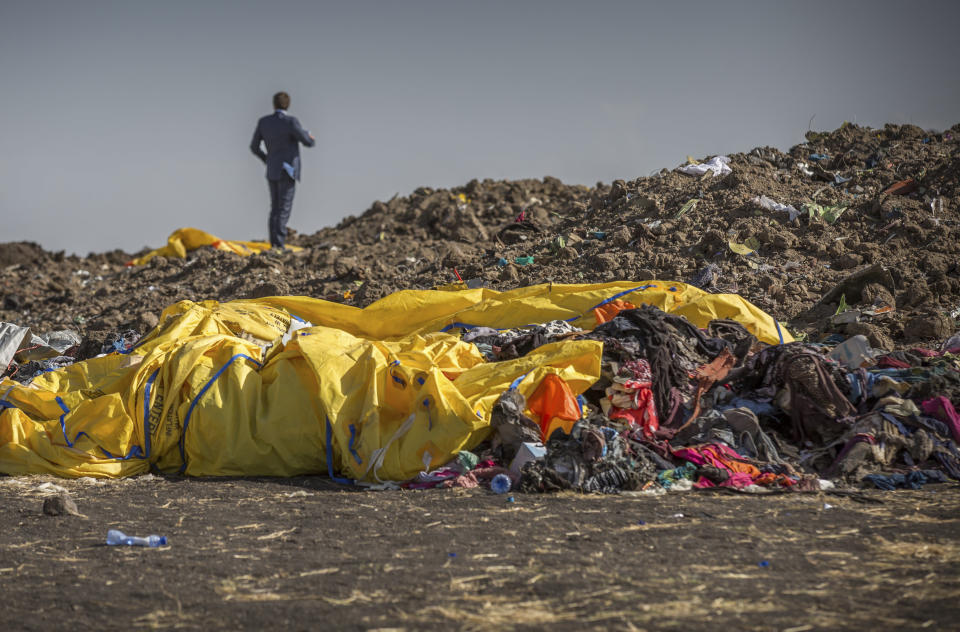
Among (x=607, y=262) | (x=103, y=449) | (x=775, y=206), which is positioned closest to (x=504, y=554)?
(x=103, y=449)

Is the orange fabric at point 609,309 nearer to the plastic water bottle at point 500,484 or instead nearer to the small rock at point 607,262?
the plastic water bottle at point 500,484

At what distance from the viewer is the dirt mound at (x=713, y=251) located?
23.0 feet

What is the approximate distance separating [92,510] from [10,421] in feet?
3.88

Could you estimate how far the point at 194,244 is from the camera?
1322 centimetres

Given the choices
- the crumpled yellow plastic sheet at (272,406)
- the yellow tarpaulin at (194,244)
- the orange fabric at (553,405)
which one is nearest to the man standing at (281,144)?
the yellow tarpaulin at (194,244)

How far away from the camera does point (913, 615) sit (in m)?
2.32

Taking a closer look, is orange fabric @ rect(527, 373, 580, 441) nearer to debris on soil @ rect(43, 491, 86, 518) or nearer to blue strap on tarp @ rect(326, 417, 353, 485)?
blue strap on tarp @ rect(326, 417, 353, 485)

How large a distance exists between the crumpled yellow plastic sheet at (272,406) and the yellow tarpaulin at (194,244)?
796cm

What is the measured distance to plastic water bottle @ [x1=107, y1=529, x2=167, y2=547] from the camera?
3.24 m

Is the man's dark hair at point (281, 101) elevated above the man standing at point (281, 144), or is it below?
above

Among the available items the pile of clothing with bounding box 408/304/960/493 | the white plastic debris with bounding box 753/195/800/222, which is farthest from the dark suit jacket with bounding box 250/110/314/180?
the pile of clothing with bounding box 408/304/960/493

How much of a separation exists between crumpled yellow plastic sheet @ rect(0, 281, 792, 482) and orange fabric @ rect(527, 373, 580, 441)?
5cm

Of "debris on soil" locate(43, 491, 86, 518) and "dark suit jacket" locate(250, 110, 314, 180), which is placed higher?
"dark suit jacket" locate(250, 110, 314, 180)

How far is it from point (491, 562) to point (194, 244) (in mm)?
11388
